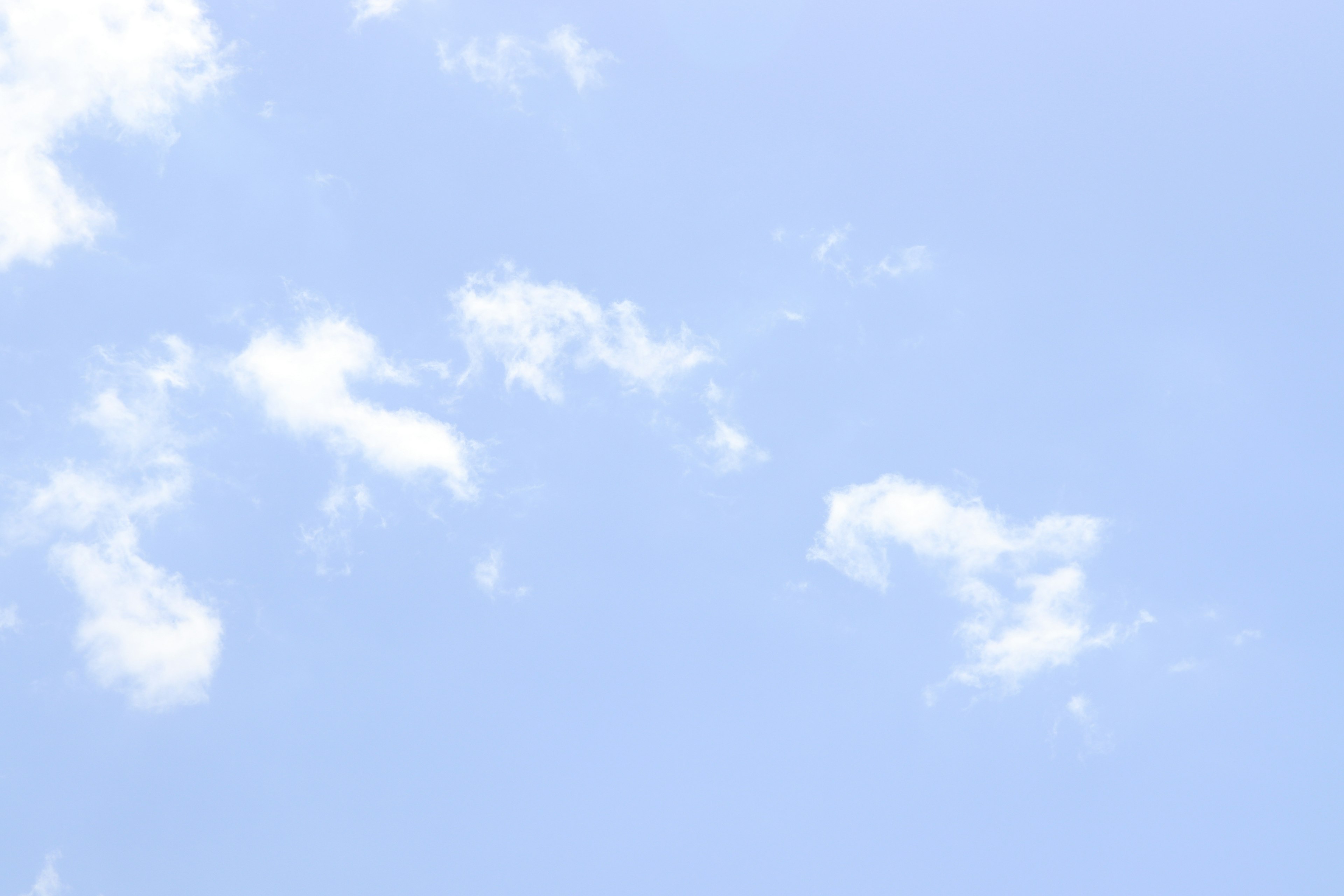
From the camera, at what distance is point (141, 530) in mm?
185125

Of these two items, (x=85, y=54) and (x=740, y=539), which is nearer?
(x=740, y=539)

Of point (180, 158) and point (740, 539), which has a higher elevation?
point (180, 158)

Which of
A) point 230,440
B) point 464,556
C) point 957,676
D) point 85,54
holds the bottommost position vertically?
point 957,676

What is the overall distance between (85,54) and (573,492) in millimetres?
92856

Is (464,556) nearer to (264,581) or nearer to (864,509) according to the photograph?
(264,581)

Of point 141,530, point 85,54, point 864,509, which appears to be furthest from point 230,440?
point 864,509

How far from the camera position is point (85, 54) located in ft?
644

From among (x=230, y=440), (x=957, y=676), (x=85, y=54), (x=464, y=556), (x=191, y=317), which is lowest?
(x=957, y=676)

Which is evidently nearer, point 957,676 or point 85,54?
point 957,676

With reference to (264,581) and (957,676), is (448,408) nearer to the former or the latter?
(264,581)

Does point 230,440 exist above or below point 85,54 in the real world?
below

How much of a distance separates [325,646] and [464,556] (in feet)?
70.1

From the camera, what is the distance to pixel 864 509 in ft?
605

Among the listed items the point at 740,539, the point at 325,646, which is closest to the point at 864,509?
the point at 740,539
